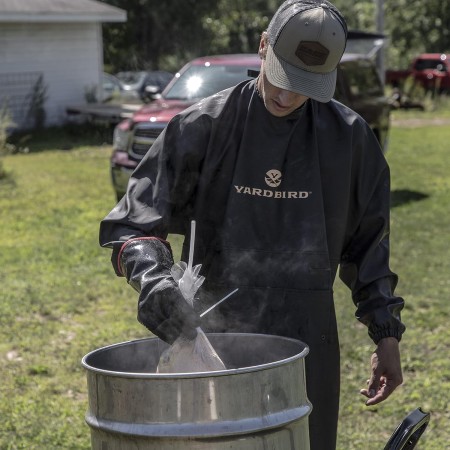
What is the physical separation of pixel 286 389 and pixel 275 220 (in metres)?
0.71

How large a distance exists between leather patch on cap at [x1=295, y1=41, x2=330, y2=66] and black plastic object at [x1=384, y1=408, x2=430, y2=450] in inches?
38.0

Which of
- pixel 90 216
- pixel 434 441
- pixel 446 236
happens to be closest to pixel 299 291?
pixel 434 441

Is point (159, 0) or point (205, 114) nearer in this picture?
point (205, 114)

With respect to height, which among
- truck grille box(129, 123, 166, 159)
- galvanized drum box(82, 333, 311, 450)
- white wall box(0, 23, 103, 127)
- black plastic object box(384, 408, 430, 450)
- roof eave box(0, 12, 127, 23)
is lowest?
white wall box(0, 23, 103, 127)

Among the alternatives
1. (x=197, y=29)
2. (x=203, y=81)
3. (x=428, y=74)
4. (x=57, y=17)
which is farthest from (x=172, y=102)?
(x=197, y=29)

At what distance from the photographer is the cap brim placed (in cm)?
270

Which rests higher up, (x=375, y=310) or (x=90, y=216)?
(x=375, y=310)

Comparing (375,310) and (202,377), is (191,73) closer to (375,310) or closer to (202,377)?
(375,310)

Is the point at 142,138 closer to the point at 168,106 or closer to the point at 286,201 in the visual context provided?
the point at 168,106

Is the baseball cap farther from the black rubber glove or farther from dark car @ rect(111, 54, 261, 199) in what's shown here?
dark car @ rect(111, 54, 261, 199)

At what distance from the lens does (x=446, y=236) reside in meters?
10.5

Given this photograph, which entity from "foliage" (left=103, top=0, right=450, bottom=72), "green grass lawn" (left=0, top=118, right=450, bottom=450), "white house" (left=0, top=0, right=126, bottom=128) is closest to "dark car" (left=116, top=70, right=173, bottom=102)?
"white house" (left=0, top=0, right=126, bottom=128)

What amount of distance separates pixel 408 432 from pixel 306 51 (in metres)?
1.03

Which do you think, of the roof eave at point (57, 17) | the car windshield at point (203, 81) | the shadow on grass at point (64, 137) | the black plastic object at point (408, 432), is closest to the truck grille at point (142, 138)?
the car windshield at point (203, 81)
